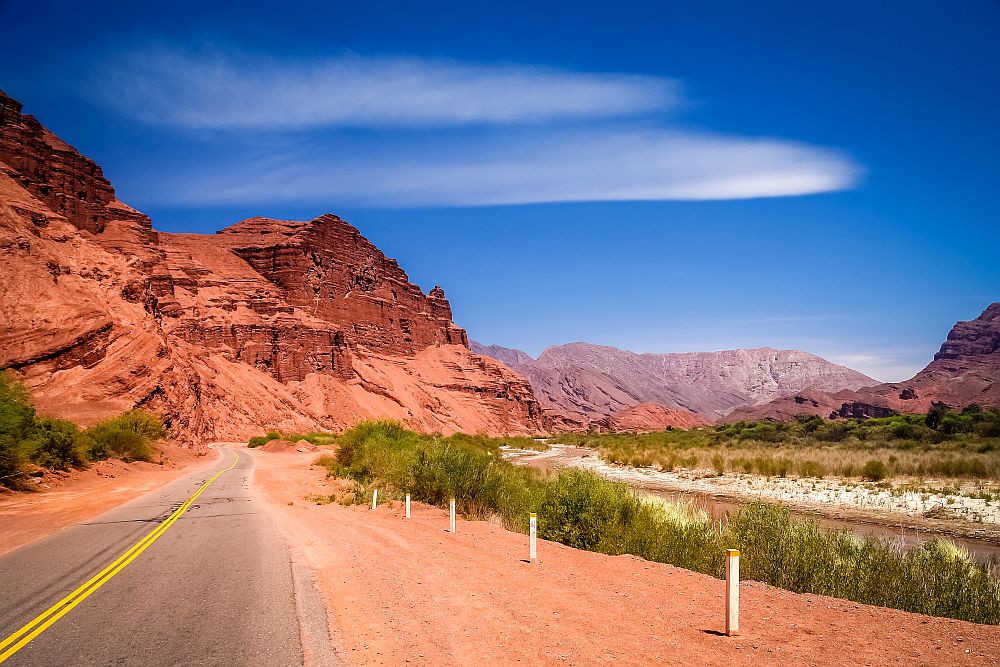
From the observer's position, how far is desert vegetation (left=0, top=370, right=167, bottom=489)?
1906 cm

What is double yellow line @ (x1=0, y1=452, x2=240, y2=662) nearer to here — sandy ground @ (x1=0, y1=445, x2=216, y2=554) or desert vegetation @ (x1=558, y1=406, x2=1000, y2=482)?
sandy ground @ (x1=0, y1=445, x2=216, y2=554)

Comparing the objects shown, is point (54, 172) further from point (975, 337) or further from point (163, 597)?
point (975, 337)

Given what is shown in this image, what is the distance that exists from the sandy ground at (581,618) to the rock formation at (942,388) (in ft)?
335

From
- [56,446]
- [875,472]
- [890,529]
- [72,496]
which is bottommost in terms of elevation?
[72,496]

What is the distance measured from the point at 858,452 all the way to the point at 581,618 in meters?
31.1

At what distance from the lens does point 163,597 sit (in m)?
7.64

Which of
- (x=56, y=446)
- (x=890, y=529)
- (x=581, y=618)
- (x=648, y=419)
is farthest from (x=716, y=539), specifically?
(x=648, y=419)

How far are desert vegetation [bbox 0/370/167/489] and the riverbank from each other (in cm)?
1784

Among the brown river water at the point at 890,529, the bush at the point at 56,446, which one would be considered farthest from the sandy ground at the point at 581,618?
the bush at the point at 56,446

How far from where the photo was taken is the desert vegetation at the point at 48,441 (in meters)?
19.1

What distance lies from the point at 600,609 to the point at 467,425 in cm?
9804

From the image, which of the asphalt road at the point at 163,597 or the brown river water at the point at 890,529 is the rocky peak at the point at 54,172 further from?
the brown river water at the point at 890,529

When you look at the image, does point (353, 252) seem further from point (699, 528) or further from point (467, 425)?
point (699, 528)

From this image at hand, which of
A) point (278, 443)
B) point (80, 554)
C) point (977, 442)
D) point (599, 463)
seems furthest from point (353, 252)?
point (80, 554)
